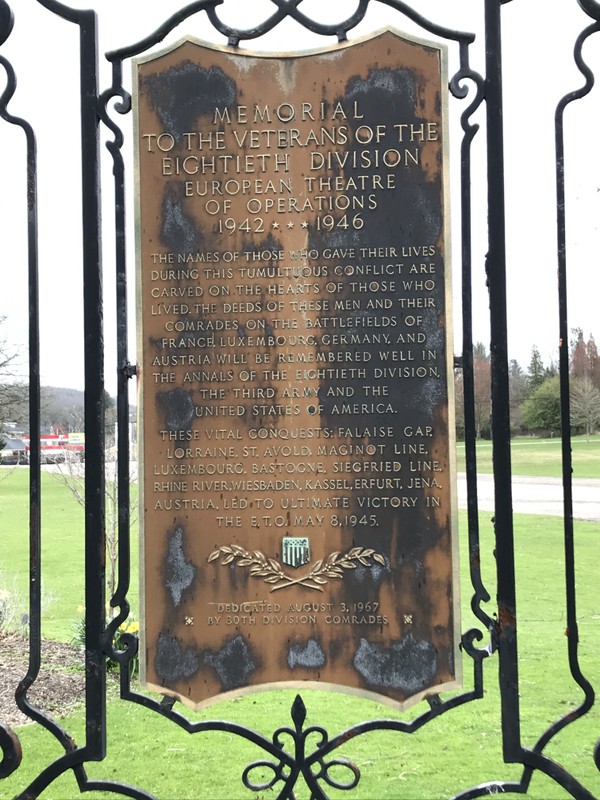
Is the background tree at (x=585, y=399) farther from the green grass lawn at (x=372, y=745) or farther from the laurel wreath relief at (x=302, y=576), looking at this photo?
the laurel wreath relief at (x=302, y=576)

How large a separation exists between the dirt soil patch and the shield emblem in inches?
113

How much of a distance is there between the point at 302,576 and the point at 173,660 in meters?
0.76

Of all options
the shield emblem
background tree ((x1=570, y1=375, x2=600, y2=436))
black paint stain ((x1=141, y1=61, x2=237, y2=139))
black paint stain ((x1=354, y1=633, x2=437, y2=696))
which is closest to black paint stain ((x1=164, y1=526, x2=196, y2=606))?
the shield emblem

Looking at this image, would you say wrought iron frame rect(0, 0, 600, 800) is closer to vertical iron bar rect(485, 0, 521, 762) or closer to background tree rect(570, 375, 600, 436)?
vertical iron bar rect(485, 0, 521, 762)

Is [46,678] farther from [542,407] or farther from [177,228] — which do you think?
[542,407]

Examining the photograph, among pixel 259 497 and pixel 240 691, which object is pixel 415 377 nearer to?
pixel 259 497

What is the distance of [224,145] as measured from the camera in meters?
3.46

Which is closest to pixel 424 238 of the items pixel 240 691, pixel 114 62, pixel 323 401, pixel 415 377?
pixel 415 377

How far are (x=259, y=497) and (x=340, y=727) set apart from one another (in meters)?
2.40

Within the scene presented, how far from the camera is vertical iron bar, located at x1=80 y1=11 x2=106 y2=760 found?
3410 mm

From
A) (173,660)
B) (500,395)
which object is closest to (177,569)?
(173,660)

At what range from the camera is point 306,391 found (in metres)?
3.39

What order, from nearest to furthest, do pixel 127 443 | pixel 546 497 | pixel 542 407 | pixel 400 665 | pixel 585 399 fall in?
pixel 400 665, pixel 127 443, pixel 585 399, pixel 542 407, pixel 546 497

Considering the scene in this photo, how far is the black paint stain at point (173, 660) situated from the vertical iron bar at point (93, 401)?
294mm
